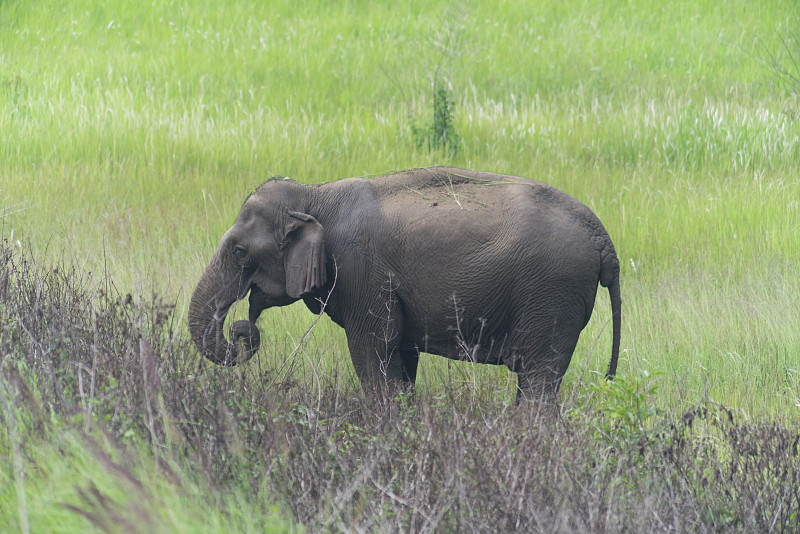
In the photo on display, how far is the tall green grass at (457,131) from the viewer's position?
19.4 feet

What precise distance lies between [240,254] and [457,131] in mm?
5635

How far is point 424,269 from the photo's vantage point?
438 cm

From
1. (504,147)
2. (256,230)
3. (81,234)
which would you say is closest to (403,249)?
(256,230)

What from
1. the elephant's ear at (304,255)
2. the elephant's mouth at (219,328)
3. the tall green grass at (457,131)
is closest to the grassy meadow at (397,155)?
the tall green grass at (457,131)

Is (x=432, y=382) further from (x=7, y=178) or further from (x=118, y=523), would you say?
(x=7, y=178)

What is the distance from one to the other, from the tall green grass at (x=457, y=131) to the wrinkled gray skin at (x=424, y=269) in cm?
27

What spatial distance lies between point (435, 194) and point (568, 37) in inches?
435

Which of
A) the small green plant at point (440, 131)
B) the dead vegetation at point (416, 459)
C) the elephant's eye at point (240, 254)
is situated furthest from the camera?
the small green plant at point (440, 131)

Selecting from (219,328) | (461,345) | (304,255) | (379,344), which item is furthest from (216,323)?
(461,345)

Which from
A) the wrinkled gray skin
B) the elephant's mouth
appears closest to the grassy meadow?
the elephant's mouth

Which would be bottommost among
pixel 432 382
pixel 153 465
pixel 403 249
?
pixel 432 382

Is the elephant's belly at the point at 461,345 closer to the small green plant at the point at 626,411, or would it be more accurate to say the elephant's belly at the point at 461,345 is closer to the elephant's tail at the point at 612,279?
the elephant's tail at the point at 612,279

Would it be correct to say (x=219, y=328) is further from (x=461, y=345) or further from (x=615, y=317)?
(x=615, y=317)

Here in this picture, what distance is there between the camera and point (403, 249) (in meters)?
4.40
